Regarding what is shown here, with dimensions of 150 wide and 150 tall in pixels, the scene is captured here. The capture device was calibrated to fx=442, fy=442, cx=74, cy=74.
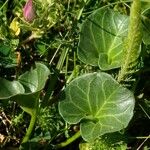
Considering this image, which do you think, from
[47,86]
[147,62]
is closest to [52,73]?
[47,86]

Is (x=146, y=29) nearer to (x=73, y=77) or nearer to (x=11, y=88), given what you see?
(x=73, y=77)

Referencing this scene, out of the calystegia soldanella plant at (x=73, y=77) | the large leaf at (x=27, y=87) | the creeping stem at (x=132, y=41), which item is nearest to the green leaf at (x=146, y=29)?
the calystegia soldanella plant at (x=73, y=77)

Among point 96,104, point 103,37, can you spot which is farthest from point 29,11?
point 96,104

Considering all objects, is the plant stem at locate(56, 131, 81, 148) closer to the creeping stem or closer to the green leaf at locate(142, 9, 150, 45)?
the creeping stem

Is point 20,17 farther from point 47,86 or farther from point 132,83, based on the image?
point 132,83

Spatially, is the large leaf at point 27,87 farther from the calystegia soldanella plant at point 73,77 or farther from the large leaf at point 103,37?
the large leaf at point 103,37
